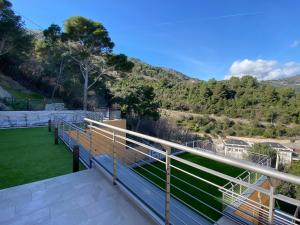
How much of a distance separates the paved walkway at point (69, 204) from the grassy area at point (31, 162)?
686 mm

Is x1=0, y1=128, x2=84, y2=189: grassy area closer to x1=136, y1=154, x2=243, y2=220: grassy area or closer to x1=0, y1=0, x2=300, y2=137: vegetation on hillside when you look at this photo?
x1=136, y1=154, x2=243, y2=220: grassy area

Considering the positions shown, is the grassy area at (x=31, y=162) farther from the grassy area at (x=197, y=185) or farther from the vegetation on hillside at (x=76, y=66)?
the vegetation on hillside at (x=76, y=66)

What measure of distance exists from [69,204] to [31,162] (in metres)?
2.33

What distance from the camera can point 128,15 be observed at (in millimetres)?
17297

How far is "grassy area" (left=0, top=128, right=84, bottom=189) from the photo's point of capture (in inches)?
134

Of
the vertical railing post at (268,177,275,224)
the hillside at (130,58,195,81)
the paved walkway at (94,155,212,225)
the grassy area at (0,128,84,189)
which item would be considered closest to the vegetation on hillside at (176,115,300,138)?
the hillside at (130,58,195,81)

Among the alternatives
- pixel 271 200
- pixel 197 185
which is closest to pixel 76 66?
pixel 197 185

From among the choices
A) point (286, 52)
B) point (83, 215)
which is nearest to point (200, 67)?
point (286, 52)

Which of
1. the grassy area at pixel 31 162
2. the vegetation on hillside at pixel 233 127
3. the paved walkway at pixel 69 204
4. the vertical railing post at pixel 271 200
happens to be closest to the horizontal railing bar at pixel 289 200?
the vertical railing post at pixel 271 200

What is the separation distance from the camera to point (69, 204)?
2.36 m

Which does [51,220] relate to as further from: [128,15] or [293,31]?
[293,31]

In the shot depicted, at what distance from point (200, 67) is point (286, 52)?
12784 mm

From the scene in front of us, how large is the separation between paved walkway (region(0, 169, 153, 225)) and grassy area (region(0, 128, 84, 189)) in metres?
0.69

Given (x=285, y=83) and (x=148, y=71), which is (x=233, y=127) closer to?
(x=148, y=71)
